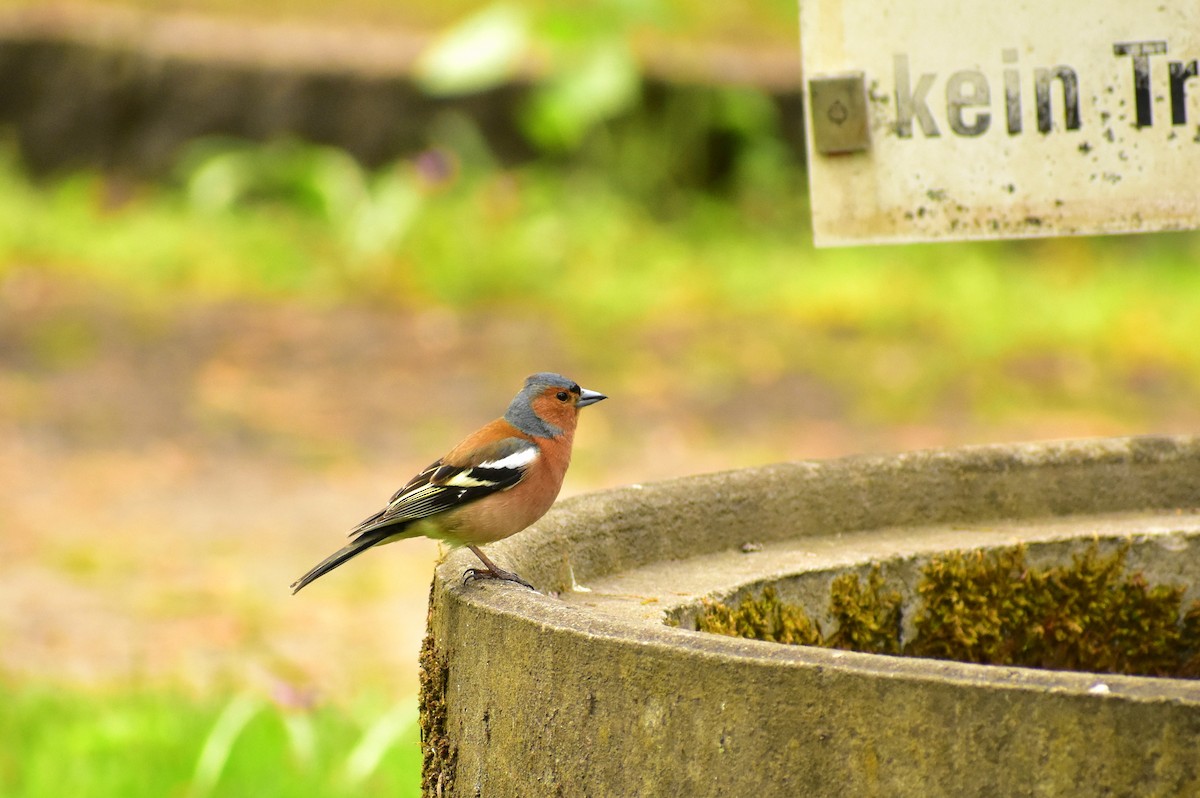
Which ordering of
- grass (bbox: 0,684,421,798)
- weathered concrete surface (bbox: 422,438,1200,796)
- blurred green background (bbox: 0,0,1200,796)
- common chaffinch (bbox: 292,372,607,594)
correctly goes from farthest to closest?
blurred green background (bbox: 0,0,1200,796) → grass (bbox: 0,684,421,798) → common chaffinch (bbox: 292,372,607,594) → weathered concrete surface (bbox: 422,438,1200,796)

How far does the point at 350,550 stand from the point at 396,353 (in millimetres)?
6590

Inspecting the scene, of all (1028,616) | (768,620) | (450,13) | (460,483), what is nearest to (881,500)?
(1028,616)

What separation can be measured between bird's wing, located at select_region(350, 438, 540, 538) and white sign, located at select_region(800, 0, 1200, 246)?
2.39 feet

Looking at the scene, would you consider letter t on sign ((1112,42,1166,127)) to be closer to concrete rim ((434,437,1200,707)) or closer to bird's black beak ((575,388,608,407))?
concrete rim ((434,437,1200,707))

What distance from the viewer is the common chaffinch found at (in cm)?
289

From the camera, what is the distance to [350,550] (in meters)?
2.96

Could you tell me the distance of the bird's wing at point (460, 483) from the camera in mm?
2939

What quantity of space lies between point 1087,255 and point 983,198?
882 cm

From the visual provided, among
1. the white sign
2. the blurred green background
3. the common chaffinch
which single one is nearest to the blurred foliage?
the blurred green background

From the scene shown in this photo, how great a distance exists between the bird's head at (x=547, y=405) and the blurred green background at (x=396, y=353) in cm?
141

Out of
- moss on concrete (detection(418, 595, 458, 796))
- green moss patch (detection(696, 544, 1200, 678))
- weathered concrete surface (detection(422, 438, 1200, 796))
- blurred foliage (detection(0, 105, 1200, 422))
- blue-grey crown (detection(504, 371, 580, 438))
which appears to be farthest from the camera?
blurred foliage (detection(0, 105, 1200, 422))

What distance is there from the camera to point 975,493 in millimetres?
3115

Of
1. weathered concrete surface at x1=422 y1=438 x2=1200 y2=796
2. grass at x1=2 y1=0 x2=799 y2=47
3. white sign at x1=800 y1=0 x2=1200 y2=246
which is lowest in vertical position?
weathered concrete surface at x1=422 y1=438 x2=1200 y2=796

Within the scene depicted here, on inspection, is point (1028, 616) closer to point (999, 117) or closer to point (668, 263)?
point (999, 117)
